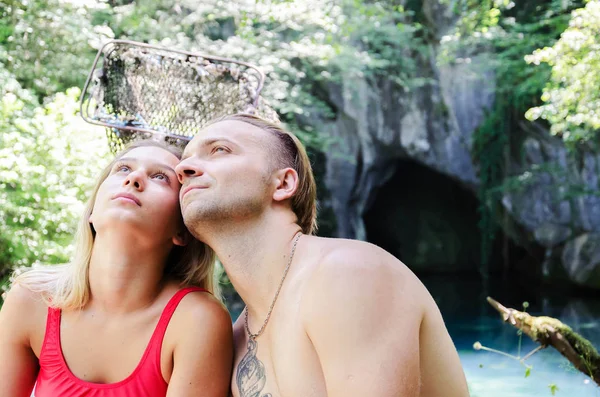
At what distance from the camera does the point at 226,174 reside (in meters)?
1.56

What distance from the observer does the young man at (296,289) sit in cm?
119

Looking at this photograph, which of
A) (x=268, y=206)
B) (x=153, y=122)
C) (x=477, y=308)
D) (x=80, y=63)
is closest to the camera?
(x=268, y=206)

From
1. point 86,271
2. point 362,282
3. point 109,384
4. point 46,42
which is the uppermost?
point 46,42

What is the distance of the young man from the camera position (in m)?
1.19

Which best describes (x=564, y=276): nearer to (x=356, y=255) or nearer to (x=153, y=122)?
(x=153, y=122)

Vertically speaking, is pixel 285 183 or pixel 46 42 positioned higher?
pixel 46 42

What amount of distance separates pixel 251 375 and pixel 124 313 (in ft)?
1.36

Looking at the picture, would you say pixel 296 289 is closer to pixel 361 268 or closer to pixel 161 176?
pixel 361 268

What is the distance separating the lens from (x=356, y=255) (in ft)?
4.31

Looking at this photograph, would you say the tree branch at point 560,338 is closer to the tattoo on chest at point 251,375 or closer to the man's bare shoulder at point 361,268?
the tattoo on chest at point 251,375

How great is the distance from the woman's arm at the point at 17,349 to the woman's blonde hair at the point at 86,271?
2.5 inches

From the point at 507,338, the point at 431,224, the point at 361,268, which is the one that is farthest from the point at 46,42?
the point at 431,224

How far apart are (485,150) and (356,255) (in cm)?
1181

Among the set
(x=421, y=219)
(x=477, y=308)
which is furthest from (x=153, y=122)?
(x=421, y=219)
